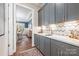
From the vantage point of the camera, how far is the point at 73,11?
170cm

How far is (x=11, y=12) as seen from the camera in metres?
1.81

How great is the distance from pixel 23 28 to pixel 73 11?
760 mm

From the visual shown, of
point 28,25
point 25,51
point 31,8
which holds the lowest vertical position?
point 25,51

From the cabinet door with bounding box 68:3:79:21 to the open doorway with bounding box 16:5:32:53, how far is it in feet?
1.90

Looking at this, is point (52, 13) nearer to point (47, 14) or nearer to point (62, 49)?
point (47, 14)

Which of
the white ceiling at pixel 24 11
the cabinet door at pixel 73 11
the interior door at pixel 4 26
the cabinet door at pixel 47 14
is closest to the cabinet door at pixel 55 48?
Answer: the cabinet door at pixel 47 14

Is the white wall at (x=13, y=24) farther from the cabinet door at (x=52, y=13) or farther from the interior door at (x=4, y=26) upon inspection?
the cabinet door at (x=52, y=13)

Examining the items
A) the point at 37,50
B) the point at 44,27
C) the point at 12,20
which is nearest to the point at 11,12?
the point at 12,20

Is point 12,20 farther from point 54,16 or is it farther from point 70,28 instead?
point 70,28

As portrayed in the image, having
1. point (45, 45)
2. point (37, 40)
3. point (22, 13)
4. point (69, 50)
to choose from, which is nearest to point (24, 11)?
point (22, 13)

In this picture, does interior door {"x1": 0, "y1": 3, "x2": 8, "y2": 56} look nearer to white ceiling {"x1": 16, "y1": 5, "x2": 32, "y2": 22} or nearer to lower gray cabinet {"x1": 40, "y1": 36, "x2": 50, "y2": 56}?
white ceiling {"x1": 16, "y1": 5, "x2": 32, "y2": 22}

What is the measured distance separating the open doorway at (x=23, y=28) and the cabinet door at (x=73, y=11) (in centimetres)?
58

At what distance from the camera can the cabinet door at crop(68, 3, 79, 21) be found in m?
1.67

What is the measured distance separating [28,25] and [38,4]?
350mm
